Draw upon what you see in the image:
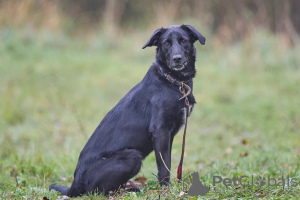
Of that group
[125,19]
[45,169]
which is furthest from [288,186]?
[125,19]

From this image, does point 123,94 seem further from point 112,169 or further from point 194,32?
point 112,169

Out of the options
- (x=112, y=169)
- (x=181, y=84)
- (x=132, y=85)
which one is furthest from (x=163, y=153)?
(x=132, y=85)

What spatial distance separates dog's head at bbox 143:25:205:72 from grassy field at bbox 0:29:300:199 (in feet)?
3.47

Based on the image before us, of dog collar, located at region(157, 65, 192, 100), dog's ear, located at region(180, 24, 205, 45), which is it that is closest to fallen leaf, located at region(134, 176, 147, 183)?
dog collar, located at region(157, 65, 192, 100)

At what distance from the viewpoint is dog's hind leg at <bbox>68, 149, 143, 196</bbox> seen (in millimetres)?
3949

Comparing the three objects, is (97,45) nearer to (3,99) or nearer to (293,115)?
(3,99)

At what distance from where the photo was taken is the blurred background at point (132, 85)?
5.81m

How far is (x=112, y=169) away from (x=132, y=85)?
6339 mm

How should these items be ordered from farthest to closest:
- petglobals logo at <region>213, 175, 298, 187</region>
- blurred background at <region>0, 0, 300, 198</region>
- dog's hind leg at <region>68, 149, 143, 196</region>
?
blurred background at <region>0, 0, 300, 198</region> < dog's hind leg at <region>68, 149, 143, 196</region> < petglobals logo at <region>213, 175, 298, 187</region>

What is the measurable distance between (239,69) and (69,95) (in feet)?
14.1

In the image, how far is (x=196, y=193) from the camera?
11.8 feet

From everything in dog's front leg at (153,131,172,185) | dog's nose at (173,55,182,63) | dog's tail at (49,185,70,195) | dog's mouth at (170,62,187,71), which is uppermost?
dog's nose at (173,55,182,63)

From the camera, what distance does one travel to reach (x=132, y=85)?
33.6ft

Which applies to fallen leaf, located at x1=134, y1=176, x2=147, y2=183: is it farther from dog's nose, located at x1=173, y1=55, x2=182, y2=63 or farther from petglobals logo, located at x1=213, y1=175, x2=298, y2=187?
dog's nose, located at x1=173, y1=55, x2=182, y2=63
